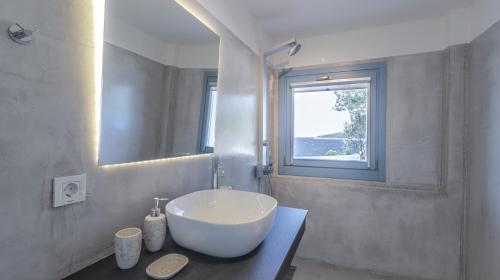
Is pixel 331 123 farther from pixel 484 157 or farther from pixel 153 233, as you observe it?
pixel 153 233

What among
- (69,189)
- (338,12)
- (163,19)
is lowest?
Result: (69,189)

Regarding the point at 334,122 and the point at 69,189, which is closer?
the point at 69,189


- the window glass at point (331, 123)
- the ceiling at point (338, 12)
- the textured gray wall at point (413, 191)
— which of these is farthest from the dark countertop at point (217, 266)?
the ceiling at point (338, 12)

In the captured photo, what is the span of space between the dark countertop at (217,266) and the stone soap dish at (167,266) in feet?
0.05

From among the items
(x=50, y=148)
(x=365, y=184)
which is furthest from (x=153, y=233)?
(x=365, y=184)

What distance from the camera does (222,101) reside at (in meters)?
1.65

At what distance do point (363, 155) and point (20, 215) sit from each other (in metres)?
2.47

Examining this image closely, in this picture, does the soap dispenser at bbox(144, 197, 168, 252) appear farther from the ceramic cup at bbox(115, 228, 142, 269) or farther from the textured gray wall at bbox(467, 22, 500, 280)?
the textured gray wall at bbox(467, 22, 500, 280)

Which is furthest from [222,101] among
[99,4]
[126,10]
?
[99,4]

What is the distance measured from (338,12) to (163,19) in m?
1.53

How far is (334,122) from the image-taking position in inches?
99.0

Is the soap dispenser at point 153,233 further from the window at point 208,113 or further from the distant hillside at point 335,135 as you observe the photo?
the distant hillside at point 335,135


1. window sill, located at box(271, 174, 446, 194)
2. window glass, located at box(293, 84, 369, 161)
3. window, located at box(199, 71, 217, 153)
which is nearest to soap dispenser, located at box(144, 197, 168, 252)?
window, located at box(199, 71, 217, 153)

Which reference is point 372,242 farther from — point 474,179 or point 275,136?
point 275,136
